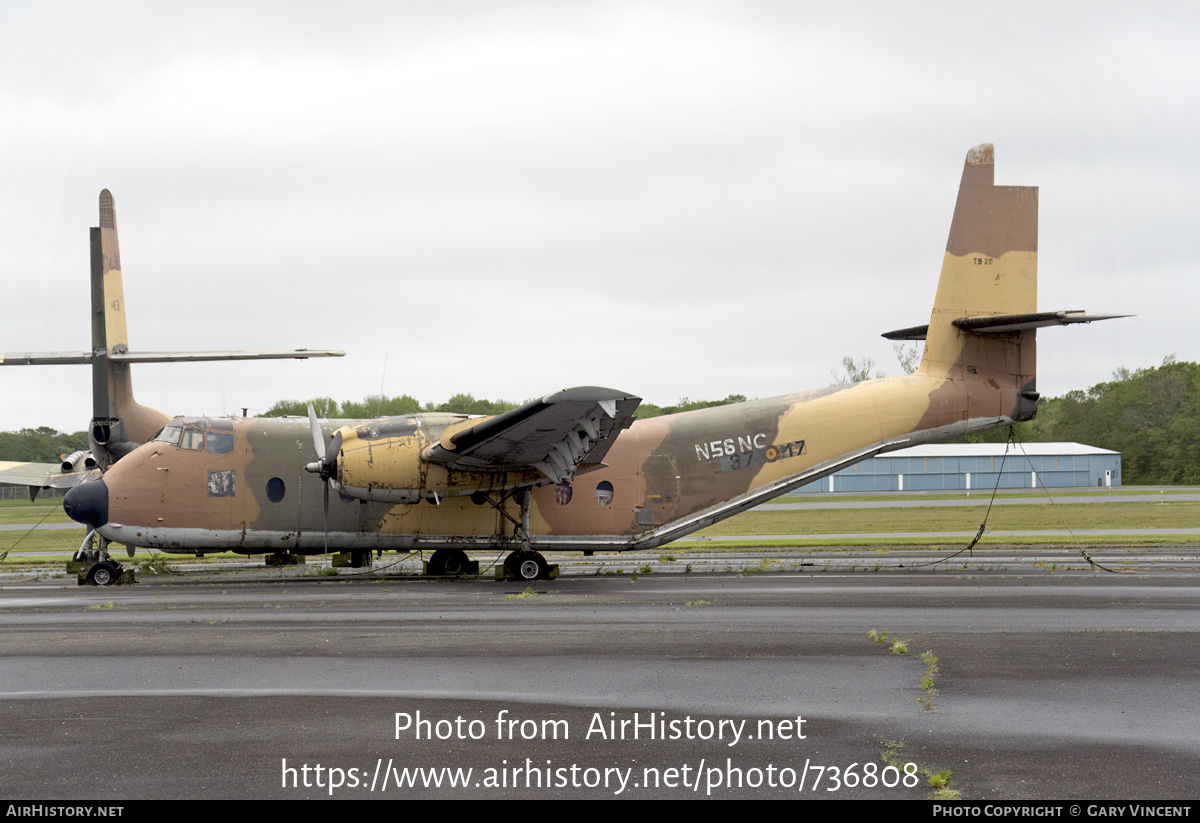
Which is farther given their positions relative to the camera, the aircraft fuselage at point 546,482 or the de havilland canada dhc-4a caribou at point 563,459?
the aircraft fuselage at point 546,482

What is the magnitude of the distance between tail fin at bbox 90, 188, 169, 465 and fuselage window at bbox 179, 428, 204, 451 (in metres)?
9.60

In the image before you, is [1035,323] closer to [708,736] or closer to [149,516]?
[708,736]

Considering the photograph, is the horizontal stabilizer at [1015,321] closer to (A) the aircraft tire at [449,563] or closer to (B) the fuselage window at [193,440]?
(A) the aircraft tire at [449,563]

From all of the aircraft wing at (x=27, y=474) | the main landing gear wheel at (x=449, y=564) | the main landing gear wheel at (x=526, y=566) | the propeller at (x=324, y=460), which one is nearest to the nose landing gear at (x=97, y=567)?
the propeller at (x=324, y=460)

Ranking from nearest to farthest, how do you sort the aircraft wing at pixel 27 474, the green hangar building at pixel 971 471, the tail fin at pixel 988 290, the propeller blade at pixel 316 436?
the propeller blade at pixel 316 436
the tail fin at pixel 988 290
the aircraft wing at pixel 27 474
the green hangar building at pixel 971 471

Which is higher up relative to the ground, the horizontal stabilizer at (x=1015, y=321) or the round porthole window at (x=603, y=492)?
the horizontal stabilizer at (x=1015, y=321)

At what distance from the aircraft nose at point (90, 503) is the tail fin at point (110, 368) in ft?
32.0

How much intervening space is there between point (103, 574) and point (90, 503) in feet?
5.58

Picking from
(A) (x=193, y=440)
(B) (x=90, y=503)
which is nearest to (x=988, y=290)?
(A) (x=193, y=440)

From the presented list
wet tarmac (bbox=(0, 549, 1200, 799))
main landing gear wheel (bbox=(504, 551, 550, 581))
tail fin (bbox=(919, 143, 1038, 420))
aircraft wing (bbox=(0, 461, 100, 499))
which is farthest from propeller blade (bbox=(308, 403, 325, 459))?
tail fin (bbox=(919, 143, 1038, 420))

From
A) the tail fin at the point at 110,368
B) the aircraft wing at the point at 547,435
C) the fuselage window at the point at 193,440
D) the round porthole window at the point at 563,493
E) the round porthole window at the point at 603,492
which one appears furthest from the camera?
the tail fin at the point at 110,368

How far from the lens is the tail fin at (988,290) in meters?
24.1

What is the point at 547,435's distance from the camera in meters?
20.0

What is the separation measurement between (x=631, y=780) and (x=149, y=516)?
17201 millimetres
